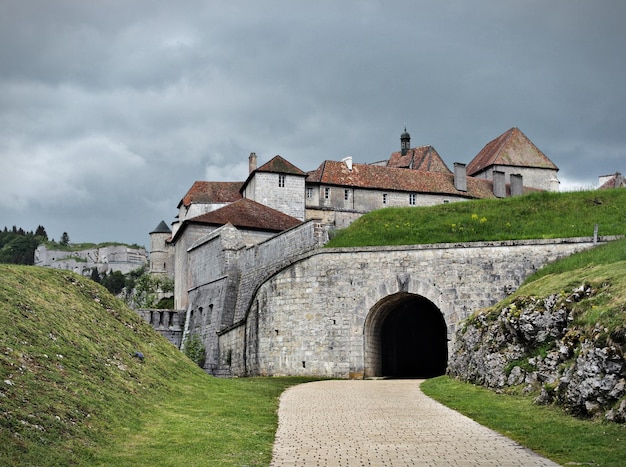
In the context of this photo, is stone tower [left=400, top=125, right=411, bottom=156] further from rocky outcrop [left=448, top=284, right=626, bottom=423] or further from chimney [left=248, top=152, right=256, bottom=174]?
rocky outcrop [left=448, top=284, right=626, bottom=423]

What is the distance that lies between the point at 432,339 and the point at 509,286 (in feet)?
28.3

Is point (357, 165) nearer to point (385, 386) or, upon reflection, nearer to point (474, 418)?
point (385, 386)

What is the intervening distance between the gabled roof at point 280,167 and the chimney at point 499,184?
18.2 meters

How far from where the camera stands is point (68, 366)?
12.6 metres

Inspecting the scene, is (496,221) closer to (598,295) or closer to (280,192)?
(598,295)

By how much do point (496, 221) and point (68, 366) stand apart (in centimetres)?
2296

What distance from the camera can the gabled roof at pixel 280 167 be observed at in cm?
5737

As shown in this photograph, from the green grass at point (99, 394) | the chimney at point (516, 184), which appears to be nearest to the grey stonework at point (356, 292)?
the green grass at point (99, 394)

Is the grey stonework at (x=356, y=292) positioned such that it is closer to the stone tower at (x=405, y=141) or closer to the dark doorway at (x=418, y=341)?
the dark doorway at (x=418, y=341)

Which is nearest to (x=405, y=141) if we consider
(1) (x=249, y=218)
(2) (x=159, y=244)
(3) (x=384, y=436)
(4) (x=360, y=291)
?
(2) (x=159, y=244)

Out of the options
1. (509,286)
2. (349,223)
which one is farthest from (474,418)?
(349,223)

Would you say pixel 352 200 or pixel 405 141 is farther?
pixel 405 141

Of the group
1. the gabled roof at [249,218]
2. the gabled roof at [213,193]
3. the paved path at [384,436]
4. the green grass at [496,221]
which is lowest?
the paved path at [384,436]

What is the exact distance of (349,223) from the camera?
3453 cm
